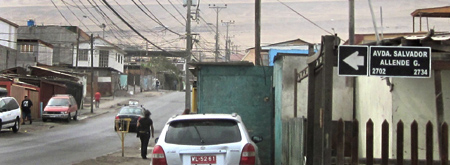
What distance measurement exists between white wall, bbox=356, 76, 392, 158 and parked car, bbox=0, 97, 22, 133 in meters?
17.7

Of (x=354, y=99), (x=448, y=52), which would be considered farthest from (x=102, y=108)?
(x=448, y=52)

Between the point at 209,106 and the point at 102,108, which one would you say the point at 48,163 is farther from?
the point at 102,108

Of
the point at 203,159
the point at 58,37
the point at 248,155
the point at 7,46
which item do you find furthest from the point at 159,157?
→ the point at 58,37

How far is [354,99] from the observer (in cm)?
1157

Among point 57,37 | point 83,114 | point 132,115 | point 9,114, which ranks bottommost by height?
point 83,114

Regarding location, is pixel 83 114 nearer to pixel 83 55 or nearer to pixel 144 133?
pixel 83 55

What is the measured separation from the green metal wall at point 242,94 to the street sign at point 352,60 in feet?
28.0

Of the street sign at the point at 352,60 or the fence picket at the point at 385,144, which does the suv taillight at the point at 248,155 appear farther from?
the fence picket at the point at 385,144

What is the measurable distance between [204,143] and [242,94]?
7527mm

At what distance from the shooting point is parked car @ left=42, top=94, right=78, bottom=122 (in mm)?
33344

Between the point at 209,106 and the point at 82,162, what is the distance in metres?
4.07

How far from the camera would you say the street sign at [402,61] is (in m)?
6.74

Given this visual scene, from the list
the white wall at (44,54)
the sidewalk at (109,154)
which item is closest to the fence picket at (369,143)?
the sidewalk at (109,154)

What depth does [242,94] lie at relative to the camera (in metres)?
15.7
